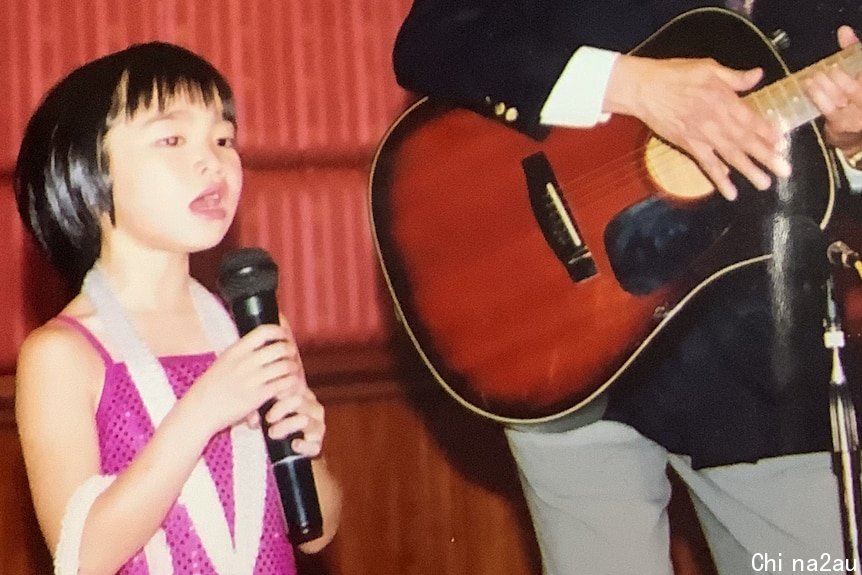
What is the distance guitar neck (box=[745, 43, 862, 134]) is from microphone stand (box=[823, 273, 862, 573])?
0.10 meters

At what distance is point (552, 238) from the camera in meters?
0.79

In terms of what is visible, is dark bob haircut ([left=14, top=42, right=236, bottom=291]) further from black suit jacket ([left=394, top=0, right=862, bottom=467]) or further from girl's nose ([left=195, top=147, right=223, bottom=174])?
black suit jacket ([left=394, top=0, right=862, bottom=467])

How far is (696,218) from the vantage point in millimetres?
743

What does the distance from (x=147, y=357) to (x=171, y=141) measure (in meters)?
0.13

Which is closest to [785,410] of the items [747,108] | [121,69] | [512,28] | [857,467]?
[857,467]

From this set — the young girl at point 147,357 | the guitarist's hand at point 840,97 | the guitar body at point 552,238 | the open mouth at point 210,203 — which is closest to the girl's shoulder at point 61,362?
the young girl at point 147,357

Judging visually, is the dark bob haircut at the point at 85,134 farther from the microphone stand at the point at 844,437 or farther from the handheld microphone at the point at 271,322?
the microphone stand at the point at 844,437

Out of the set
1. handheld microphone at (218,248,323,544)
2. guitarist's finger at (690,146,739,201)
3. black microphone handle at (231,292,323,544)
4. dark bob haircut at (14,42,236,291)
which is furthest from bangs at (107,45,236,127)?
guitarist's finger at (690,146,739,201)

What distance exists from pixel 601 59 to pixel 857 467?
332 millimetres

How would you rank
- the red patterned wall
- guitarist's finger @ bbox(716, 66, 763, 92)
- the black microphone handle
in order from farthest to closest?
the red patterned wall, guitarist's finger @ bbox(716, 66, 763, 92), the black microphone handle

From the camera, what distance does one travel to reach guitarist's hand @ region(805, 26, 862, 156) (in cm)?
68

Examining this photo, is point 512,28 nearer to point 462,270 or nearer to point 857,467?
point 462,270

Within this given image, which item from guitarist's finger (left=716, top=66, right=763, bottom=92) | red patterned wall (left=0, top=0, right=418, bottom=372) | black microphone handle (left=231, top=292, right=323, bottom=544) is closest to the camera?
black microphone handle (left=231, top=292, right=323, bottom=544)

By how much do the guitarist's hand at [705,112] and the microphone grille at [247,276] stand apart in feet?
0.96
